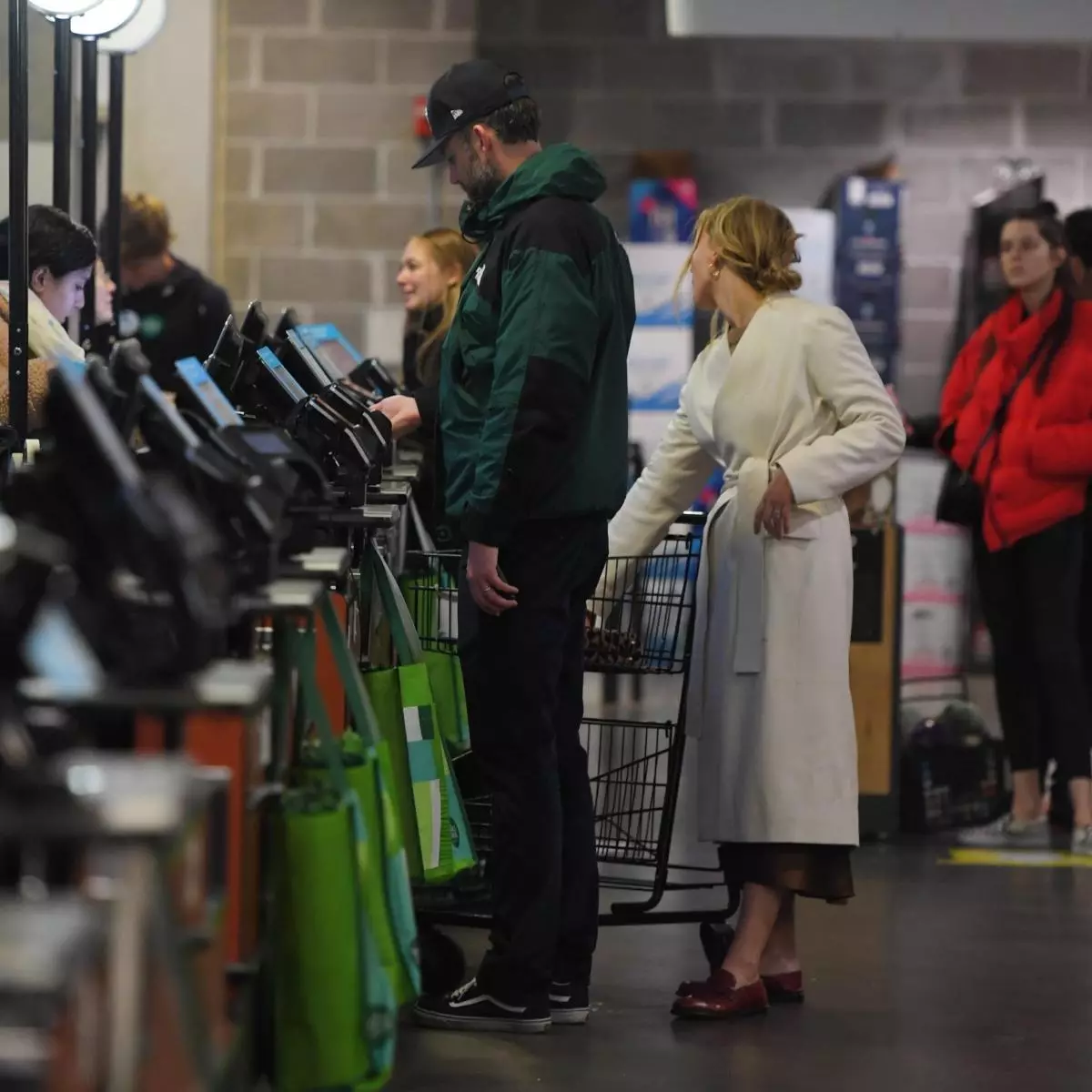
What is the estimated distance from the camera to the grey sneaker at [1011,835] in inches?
206

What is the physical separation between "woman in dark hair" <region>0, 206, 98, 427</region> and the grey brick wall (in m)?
4.53

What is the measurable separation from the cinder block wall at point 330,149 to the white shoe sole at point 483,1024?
201 inches

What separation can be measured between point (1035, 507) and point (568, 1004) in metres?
2.27

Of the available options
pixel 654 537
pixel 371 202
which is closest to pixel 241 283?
pixel 371 202

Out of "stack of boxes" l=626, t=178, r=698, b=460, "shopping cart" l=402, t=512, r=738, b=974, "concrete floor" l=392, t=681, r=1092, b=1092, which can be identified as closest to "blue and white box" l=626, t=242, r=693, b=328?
"stack of boxes" l=626, t=178, r=698, b=460

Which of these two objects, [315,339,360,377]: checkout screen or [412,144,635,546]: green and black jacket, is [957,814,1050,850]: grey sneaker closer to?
[315,339,360,377]: checkout screen

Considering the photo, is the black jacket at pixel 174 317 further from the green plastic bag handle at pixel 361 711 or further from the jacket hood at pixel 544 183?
the green plastic bag handle at pixel 361 711

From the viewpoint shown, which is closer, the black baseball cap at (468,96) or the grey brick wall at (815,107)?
the black baseball cap at (468,96)

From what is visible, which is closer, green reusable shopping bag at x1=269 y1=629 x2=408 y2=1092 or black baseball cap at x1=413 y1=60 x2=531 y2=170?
green reusable shopping bag at x1=269 y1=629 x2=408 y2=1092

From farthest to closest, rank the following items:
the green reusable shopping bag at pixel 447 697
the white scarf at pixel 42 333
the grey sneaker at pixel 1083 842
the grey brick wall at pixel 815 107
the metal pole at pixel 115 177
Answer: the grey brick wall at pixel 815 107 < the metal pole at pixel 115 177 < the grey sneaker at pixel 1083 842 < the white scarf at pixel 42 333 < the green reusable shopping bag at pixel 447 697

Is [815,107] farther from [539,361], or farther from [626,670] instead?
[539,361]

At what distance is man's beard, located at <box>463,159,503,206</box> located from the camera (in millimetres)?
3398

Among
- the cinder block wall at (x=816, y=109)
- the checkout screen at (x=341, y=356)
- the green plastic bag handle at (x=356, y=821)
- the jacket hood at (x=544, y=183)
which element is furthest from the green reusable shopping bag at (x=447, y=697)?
the cinder block wall at (x=816, y=109)

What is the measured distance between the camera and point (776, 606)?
3.57 meters
